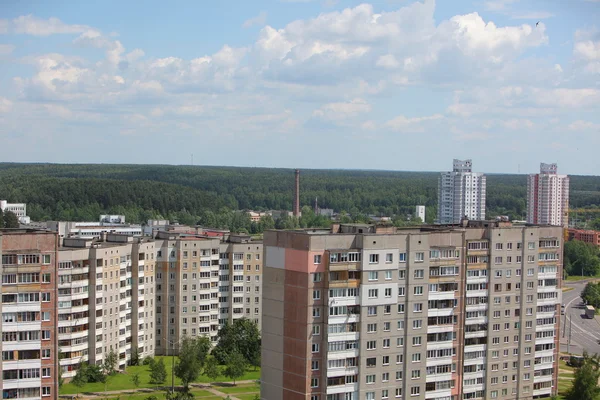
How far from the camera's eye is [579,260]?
166875mm

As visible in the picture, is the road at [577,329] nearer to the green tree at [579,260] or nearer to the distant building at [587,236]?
the green tree at [579,260]

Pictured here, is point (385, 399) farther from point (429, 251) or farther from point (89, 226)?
point (89, 226)

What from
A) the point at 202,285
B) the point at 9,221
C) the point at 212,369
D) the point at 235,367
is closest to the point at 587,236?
the point at 9,221

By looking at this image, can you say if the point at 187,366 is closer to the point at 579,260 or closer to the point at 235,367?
the point at 235,367

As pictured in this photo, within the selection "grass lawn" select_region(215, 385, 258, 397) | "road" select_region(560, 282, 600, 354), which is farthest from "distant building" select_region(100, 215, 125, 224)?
"grass lawn" select_region(215, 385, 258, 397)

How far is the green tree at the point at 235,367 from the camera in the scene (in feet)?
253

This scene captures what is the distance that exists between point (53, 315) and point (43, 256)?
3.32 m

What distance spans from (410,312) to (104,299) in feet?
97.5

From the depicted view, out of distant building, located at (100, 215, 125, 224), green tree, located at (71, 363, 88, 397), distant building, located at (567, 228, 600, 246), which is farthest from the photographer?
distant building, located at (100, 215, 125, 224)

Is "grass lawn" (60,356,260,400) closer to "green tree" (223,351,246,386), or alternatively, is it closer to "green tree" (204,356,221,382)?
"green tree" (204,356,221,382)

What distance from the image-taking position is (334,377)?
51.6m

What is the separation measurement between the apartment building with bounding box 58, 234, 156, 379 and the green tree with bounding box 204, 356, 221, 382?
279 inches

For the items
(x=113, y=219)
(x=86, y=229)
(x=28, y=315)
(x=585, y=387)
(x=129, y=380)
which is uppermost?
(x=28, y=315)

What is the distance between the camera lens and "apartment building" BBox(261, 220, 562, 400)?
51.6m
